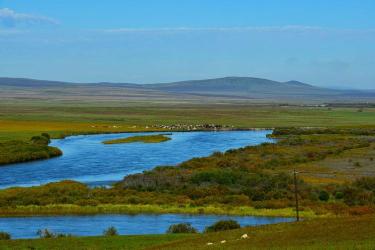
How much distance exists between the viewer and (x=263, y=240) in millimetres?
23062

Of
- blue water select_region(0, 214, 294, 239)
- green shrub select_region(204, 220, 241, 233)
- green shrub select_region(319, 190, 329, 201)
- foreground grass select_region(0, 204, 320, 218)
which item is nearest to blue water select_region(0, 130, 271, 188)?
foreground grass select_region(0, 204, 320, 218)

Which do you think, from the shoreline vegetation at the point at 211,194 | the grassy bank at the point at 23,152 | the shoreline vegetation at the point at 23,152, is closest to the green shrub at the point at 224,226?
the shoreline vegetation at the point at 211,194

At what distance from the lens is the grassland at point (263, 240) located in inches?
849

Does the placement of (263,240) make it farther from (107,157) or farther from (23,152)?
(23,152)

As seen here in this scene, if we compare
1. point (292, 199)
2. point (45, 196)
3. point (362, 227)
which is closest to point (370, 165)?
point (292, 199)

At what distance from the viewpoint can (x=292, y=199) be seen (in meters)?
39.4

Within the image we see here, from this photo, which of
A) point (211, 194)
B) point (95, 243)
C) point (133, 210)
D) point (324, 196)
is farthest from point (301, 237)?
point (211, 194)

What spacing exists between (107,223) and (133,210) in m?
3.58

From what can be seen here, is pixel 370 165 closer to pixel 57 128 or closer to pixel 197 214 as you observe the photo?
pixel 197 214

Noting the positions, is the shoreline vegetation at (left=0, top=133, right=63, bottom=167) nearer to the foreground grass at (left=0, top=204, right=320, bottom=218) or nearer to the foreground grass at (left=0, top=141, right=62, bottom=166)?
the foreground grass at (left=0, top=141, right=62, bottom=166)

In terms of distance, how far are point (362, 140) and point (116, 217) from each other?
155 feet

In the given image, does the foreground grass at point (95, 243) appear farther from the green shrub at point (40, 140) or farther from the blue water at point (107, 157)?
the green shrub at point (40, 140)

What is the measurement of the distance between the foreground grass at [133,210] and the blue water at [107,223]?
2.92 feet

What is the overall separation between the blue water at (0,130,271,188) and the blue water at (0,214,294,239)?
11955mm
